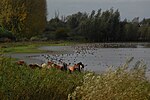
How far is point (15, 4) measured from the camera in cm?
5144

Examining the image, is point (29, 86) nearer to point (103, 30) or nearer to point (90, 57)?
point (90, 57)

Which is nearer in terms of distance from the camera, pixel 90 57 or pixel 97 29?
pixel 90 57

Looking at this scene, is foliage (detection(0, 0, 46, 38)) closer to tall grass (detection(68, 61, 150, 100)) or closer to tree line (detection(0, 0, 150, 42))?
tree line (detection(0, 0, 150, 42))

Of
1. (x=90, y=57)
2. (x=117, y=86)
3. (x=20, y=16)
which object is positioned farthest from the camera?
(x=20, y=16)

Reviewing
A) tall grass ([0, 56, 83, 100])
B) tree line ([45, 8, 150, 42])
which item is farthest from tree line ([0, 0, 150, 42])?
tall grass ([0, 56, 83, 100])

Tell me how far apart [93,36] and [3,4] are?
5725 cm

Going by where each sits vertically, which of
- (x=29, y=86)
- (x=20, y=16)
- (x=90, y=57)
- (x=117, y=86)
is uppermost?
(x=20, y=16)

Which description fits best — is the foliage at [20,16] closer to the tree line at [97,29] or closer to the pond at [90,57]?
the pond at [90,57]

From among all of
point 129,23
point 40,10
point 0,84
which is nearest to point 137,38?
point 129,23

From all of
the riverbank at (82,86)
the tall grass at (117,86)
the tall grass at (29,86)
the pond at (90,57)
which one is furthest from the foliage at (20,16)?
the tall grass at (117,86)

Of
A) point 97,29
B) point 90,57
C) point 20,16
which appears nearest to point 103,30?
point 97,29

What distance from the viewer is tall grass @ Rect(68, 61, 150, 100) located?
6.67m

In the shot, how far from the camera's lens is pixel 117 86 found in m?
6.87

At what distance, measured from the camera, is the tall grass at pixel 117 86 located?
21.9 feet
